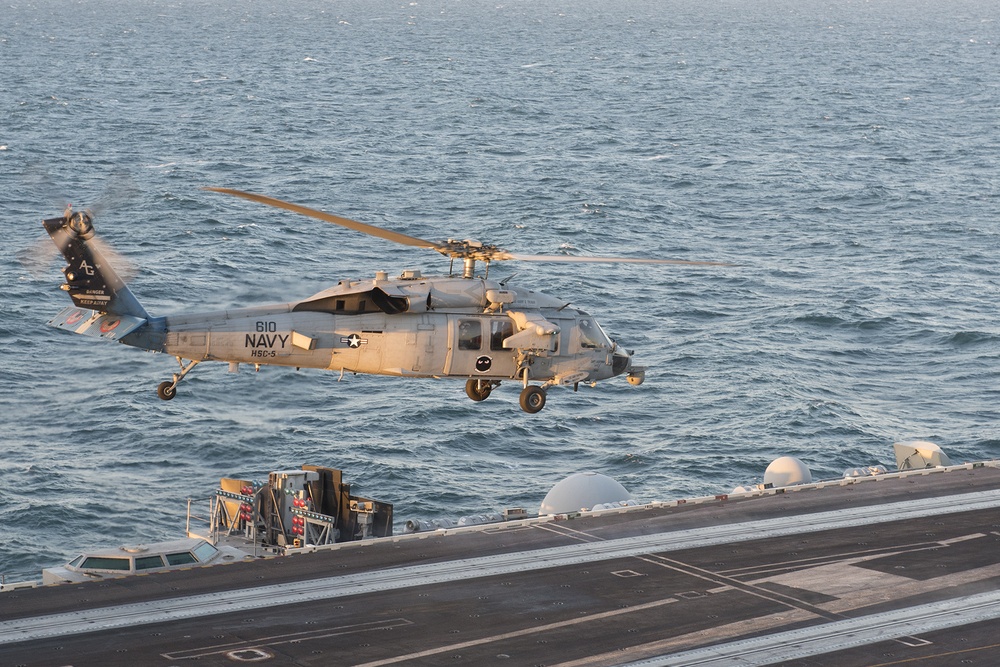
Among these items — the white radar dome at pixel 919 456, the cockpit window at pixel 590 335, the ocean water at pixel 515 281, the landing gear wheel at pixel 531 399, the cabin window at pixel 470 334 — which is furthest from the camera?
the ocean water at pixel 515 281

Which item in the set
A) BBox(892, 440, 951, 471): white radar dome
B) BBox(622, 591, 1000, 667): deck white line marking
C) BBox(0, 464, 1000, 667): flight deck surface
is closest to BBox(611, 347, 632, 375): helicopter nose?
BBox(0, 464, 1000, 667): flight deck surface

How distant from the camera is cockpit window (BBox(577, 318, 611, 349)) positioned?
129 feet

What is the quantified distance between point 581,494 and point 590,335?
11.3 meters

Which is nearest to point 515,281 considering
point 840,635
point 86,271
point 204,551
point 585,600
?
point 204,551

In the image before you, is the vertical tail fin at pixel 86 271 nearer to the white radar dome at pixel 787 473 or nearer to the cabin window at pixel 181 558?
the cabin window at pixel 181 558

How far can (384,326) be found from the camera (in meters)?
36.2

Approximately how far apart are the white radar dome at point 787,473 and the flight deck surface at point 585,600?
18.8 ft

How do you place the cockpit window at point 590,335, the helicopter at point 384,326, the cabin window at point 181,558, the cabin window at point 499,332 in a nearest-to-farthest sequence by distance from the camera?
the helicopter at point 384,326, the cabin window at point 499,332, the cockpit window at point 590,335, the cabin window at point 181,558

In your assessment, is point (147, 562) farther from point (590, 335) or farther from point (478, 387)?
point (590, 335)

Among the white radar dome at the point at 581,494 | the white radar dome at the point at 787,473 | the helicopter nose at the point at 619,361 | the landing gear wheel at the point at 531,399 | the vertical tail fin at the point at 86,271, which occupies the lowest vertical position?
the white radar dome at the point at 581,494

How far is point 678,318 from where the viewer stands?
82062mm

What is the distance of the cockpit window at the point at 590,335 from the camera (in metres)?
39.2

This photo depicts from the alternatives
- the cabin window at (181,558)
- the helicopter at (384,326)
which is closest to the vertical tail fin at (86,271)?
the helicopter at (384,326)

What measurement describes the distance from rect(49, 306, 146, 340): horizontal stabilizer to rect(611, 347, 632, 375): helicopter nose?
1352 centimetres
